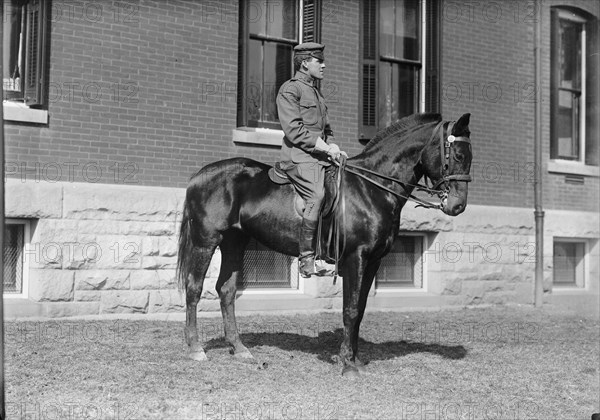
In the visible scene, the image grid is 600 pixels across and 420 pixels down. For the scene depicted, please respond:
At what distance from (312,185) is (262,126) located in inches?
168

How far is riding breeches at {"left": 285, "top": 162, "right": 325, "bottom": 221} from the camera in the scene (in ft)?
24.8

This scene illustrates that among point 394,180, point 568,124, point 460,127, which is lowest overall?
point 394,180

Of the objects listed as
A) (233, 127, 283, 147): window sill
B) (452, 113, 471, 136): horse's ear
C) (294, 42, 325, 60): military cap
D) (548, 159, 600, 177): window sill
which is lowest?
(452, 113, 471, 136): horse's ear

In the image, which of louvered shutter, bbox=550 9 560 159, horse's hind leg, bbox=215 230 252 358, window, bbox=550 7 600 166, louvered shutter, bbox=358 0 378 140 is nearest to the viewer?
horse's hind leg, bbox=215 230 252 358

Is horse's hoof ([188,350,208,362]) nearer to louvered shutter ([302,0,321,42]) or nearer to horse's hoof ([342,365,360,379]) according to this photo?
horse's hoof ([342,365,360,379])

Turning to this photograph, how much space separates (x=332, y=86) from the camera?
1209 cm

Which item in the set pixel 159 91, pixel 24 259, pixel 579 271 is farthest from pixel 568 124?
pixel 24 259

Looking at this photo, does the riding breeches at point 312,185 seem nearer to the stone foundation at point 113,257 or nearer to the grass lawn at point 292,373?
the grass lawn at point 292,373

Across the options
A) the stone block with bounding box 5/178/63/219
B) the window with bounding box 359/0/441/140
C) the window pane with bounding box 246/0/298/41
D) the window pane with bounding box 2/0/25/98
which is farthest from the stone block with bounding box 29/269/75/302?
the window with bounding box 359/0/441/140

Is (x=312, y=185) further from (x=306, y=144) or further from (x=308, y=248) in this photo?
(x=308, y=248)

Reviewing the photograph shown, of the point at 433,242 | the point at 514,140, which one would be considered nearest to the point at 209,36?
the point at 433,242

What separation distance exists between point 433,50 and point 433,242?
3229 millimetres

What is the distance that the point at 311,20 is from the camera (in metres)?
12.0

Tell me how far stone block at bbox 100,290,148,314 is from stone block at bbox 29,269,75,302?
Answer: 1.48 ft
